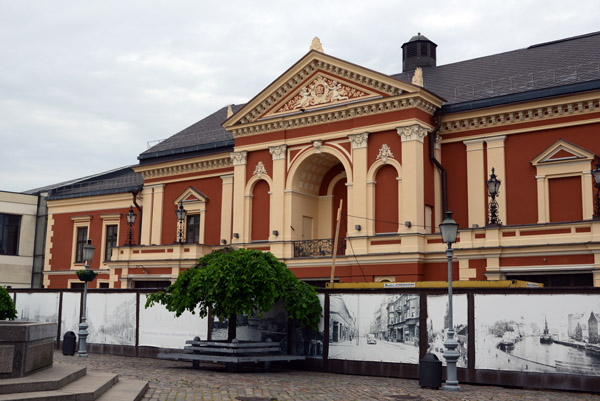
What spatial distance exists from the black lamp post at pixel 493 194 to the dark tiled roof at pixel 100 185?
68.5ft

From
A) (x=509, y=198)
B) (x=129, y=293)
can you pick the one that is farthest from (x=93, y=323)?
(x=509, y=198)

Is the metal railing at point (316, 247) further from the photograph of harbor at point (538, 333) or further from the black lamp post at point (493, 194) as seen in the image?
the photograph of harbor at point (538, 333)

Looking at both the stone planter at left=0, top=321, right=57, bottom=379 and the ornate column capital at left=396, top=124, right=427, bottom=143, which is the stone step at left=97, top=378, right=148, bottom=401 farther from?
the ornate column capital at left=396, top=124, right=427, bottom=143

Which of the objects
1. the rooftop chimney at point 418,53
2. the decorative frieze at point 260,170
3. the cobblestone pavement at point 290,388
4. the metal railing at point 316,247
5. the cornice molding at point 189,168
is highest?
the rooftop chimney at point 418,53

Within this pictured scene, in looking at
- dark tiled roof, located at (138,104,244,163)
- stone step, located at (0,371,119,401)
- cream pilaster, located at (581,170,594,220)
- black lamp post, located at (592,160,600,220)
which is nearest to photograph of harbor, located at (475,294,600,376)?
black lamp post, located at (592,160,600,220)

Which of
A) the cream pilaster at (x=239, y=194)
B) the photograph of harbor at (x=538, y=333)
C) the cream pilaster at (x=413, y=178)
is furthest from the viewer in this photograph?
the cream pilaster at (x=239, y=194)

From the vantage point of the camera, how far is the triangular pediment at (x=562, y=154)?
2493cm

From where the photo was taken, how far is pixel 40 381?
437 inches

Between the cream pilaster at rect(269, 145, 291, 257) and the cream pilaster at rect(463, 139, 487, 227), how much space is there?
24.5 feet

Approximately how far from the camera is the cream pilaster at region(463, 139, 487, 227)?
26.9 m

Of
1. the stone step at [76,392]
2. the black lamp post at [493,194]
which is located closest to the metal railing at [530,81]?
the black lamp post at [493,194]

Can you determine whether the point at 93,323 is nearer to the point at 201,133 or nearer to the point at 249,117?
the point at 249,117

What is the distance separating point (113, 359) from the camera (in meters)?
21.4

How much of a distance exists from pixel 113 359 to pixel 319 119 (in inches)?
510
